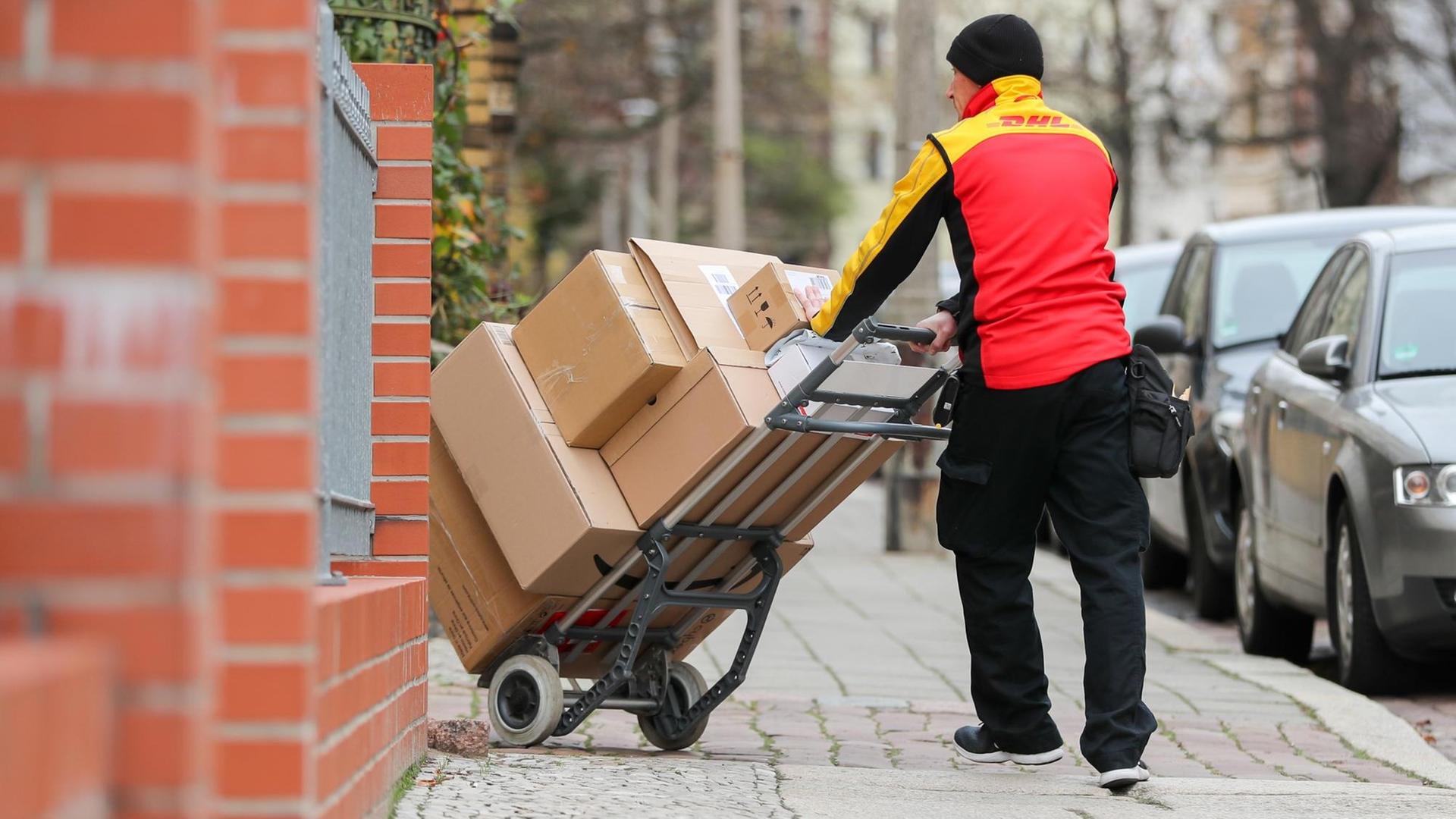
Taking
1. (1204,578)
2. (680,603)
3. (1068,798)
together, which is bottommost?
(1068,798)

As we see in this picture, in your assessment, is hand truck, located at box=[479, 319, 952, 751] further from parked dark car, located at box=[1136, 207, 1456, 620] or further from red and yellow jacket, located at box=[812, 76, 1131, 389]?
parked dark car, located at box=[1136, 207, 1456, 620]

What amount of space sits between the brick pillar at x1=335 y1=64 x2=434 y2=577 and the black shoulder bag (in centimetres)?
165

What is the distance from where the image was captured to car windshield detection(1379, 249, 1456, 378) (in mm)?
7605

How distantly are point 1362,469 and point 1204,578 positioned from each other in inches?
132

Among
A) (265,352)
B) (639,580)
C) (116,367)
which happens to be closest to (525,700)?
(639,580)

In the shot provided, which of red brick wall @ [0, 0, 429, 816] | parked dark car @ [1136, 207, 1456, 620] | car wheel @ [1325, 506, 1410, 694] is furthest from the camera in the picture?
parked dark car @ [1136, 207, 1456, 620]

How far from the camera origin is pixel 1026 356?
16.4ft

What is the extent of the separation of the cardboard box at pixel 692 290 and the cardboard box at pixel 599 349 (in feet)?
0.10

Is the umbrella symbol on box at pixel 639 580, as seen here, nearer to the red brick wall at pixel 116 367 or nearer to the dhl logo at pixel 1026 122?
the dhl logo at pixel 1026 122

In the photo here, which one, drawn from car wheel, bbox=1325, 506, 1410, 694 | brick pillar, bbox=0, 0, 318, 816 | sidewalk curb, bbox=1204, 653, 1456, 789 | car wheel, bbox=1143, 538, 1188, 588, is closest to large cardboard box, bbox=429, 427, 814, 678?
sidewalk curb, bbox=1204, 653, 1456, 789

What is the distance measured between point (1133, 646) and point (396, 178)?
2.02 meters

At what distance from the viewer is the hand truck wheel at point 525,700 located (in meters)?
5.39

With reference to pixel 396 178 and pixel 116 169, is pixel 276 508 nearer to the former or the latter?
pixel 116 169

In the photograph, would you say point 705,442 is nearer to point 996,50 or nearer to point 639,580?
point 639,580
